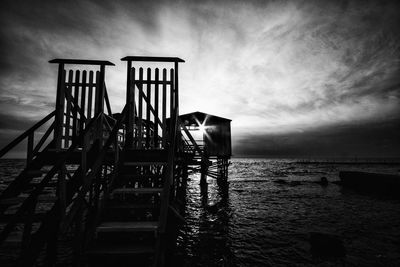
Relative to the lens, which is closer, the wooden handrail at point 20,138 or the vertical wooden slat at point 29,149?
the wooden handrail at point 20,138

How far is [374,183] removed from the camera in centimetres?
2369

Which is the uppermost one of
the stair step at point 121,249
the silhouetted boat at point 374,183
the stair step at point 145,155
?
the stair step at point 145,155

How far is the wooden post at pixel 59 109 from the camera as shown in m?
5.41

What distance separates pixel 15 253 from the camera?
6805 mm

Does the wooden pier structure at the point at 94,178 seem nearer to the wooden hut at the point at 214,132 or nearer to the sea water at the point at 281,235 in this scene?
the sea water at the point at 281,235

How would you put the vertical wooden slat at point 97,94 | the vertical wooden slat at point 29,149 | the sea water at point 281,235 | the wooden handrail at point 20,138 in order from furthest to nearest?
1. the sea water at point 281,235
2. the vertical wooden slat at point 97,94
3. the vertical wooden slat at point 29,149
4. the wooden handrail at point 20,138

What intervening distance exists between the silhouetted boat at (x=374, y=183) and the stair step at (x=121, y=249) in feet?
90.0

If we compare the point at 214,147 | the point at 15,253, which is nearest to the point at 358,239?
the point at 15,253

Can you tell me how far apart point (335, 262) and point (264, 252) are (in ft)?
7.39

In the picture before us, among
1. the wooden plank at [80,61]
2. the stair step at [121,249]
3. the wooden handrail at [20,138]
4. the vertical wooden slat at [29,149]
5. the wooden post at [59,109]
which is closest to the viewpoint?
the stair step at [121,249]

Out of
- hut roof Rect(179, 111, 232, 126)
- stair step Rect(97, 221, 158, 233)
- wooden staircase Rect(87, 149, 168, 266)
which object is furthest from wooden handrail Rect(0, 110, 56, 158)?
hut roof Rect(179, 111, 232, 126)

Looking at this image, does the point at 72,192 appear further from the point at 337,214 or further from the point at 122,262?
the point at 337,214

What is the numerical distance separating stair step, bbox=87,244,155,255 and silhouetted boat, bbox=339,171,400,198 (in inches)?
1080

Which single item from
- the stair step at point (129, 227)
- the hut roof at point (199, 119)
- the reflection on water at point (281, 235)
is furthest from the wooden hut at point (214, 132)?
the stair step at point (129, 227)
